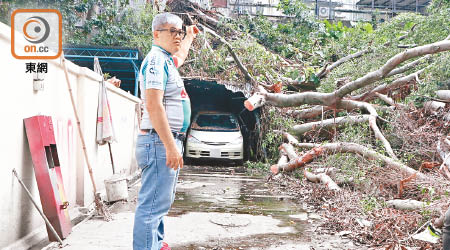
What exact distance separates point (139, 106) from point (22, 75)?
20.2 ft

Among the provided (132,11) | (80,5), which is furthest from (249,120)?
(80,5)

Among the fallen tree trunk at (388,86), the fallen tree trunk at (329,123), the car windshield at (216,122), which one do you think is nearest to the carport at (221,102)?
the car windshield at (216,122)

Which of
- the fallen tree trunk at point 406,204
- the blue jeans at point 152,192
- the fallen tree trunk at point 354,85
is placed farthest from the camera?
the fallen tree trunk at point 354,85

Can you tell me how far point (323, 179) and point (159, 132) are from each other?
4.34m

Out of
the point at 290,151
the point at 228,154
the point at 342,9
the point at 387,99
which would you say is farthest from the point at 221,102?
the point at 342,9

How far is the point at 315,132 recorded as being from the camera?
8828 mm

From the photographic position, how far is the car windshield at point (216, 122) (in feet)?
40.3

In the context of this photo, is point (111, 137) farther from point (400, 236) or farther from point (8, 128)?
point (400, 236)

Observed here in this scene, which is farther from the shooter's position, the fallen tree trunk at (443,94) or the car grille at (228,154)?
the car grille at (228,154)

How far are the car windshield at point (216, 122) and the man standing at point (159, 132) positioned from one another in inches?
365

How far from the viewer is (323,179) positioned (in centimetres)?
626

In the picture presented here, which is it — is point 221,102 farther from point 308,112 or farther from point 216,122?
point 308,112

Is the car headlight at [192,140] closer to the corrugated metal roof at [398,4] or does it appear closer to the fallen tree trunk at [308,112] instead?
the fallen tree trunk at [308,112]

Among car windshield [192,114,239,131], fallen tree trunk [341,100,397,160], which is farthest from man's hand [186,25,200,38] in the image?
car windshield [192,114,239,131]
